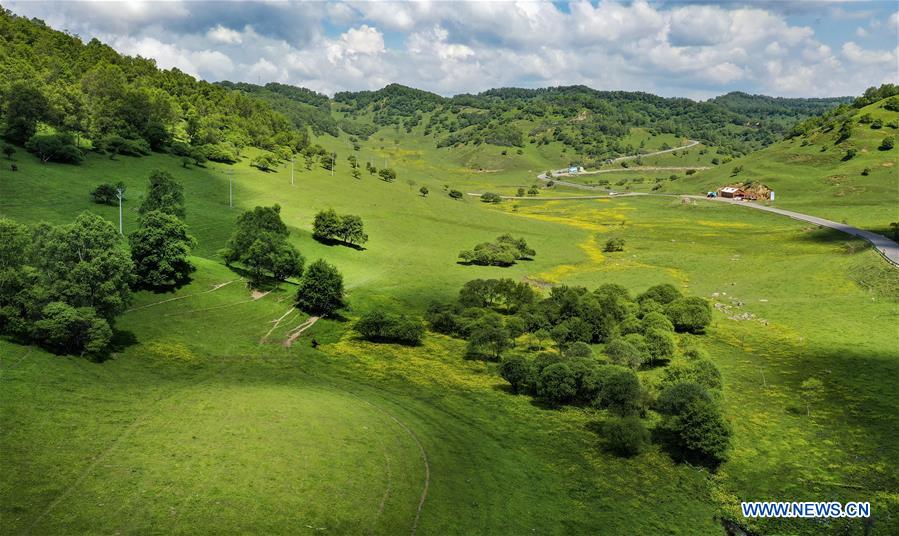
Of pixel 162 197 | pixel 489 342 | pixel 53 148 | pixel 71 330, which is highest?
pixel 53 148

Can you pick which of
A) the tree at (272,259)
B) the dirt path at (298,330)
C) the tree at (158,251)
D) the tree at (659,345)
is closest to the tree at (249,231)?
the tree at (272,259)

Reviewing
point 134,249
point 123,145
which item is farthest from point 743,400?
point 123,145

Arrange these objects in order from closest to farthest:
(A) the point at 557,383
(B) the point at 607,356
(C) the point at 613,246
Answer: (A) the point at 557,383
(B) the point at 607,356
(C) the point at 613,246

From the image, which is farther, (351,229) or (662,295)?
(351,229)

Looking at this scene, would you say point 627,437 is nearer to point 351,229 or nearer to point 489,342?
point 489,342

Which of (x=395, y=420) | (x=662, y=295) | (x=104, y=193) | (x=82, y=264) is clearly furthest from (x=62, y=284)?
(x=662, y=295)

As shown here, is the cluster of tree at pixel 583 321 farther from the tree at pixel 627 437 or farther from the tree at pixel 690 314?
the tree at pixel 627 437

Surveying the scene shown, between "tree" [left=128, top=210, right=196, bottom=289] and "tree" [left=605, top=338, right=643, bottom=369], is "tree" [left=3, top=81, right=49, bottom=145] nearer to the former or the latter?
"tree" [left=128, top=210, right=196, bottom=289]
